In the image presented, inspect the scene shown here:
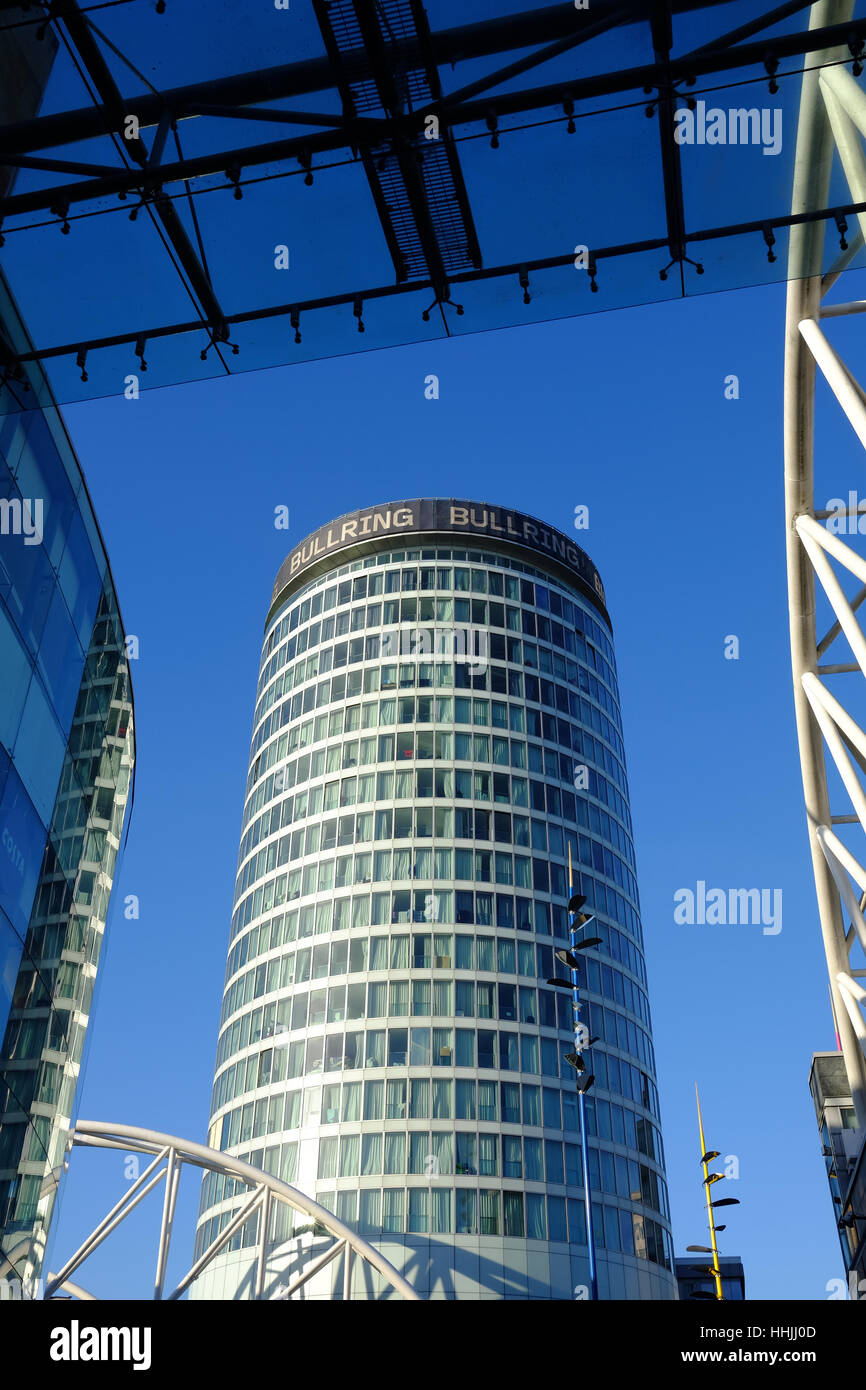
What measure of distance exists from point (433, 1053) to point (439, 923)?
901 centimetres

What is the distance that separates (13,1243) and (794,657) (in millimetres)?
18840

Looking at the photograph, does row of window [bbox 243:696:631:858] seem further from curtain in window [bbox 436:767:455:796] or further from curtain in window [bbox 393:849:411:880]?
curtain in window [bbox 393:849:411:880]

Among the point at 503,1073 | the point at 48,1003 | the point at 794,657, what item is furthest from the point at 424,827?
the point at 48,1003

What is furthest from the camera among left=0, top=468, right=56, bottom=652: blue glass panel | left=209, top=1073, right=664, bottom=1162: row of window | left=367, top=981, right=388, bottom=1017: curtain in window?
left=367, top=981, right=388, bottom=1017: curtain in window

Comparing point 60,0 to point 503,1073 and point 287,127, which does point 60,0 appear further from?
point 503,1073

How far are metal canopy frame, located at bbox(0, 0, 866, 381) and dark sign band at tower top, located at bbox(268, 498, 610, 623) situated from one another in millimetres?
86034

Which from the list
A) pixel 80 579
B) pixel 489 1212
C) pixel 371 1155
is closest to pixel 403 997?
pixel 371 1155

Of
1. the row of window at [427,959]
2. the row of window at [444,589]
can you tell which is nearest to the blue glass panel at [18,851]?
the row of window at [427,959]

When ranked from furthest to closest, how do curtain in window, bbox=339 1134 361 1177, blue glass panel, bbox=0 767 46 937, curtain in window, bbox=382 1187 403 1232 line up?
curtain in window, bbox=339 1134 361 1177
curtain in window, bbox=382 1187 403 1232
blue glass panel, bbox=0 767 46 937

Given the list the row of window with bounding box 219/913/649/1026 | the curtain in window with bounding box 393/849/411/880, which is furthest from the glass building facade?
the curtain in window with bounding box 393/849/411/880

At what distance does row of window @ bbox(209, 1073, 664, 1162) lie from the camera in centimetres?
7194

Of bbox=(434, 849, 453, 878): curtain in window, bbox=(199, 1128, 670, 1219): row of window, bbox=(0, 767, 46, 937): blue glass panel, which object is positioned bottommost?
bbox=(0, 767, 46, 937): blue glass panel
